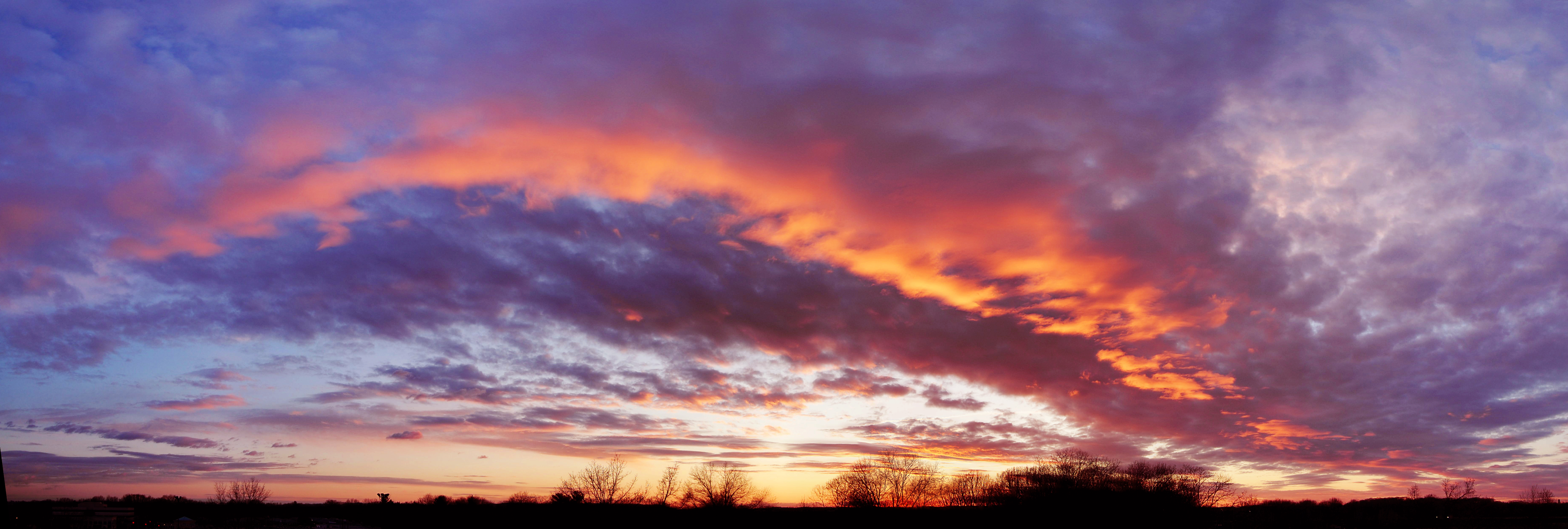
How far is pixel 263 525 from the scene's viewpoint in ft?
545

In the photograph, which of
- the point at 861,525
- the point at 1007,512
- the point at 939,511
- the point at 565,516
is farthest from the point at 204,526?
the point at 1007,512

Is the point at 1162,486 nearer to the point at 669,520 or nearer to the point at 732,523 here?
the point at 732,523

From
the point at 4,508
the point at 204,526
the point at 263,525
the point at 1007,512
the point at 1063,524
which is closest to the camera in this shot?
the point at 4,508

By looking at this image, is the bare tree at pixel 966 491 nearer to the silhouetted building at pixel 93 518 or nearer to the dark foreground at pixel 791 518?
the dark foreground at pixel 791 518

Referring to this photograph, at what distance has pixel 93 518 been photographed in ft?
427

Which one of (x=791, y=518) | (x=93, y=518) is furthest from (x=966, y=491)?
(x=93, y=518)

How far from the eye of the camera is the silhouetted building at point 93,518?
120750 mm

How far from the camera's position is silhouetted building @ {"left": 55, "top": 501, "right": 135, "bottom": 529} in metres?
121

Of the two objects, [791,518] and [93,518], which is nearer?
[791,518]

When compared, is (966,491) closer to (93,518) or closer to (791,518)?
(791,518)

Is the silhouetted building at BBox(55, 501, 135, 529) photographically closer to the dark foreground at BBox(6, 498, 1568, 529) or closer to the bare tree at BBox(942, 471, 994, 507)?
the dark foreground at BBox(6, 498, 1568, 529)

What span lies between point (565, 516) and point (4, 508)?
5306 inches

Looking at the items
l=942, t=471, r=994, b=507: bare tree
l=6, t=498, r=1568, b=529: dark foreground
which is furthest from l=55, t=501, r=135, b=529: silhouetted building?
l=942, t=471, r=994, b=507: bare tree

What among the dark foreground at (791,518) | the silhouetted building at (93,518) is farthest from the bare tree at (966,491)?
the silhouetted building at (93,518)
